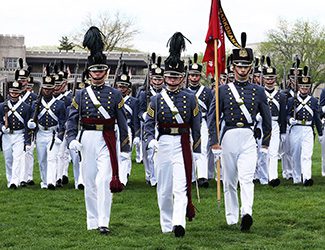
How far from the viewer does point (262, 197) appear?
13.0 metres

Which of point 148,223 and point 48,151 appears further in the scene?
point 48,151

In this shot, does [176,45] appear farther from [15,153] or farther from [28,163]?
[28,163]

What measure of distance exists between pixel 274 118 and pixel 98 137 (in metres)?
5.76

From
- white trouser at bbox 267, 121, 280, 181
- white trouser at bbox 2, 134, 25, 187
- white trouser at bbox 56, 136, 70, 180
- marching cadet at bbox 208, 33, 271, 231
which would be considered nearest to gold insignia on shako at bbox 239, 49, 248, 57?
marching cadet at bbox 208, 33, 271, 231

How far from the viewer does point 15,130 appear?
1478 centimetres

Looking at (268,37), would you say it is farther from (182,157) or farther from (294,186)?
(182,157)

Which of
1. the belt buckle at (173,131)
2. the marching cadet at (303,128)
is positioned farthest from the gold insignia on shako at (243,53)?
the marching cadet at (303,128)

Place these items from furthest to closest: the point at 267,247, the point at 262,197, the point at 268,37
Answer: the point at 268,37
the point at 262,197
the point at 267,247

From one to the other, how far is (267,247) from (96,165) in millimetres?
2369

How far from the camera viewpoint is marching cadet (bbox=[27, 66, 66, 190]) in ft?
47.6

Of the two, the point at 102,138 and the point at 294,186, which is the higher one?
the point at 102,138

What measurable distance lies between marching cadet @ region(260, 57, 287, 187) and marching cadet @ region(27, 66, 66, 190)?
379 centimetres

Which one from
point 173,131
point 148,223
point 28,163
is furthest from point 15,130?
point 173,131

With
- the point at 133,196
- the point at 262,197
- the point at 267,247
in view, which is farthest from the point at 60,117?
the point at 267,247
